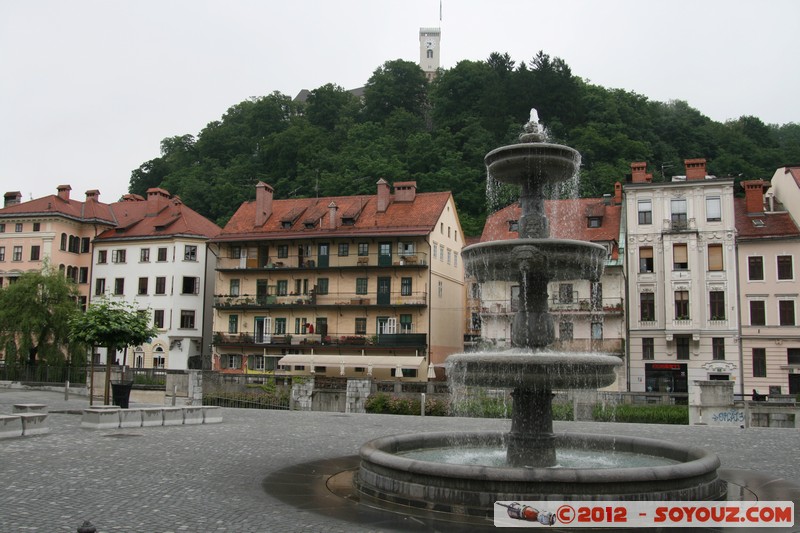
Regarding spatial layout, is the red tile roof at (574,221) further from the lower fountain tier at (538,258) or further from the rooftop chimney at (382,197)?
the lower fountain tier at (538,258)

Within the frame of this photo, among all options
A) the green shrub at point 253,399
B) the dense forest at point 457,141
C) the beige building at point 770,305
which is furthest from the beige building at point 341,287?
the beige building at point 770,305

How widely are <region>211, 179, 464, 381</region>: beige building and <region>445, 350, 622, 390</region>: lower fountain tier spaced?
33318mm

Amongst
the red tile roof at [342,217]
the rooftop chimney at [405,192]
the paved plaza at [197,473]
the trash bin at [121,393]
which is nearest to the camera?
the paved plaza at [197,473]

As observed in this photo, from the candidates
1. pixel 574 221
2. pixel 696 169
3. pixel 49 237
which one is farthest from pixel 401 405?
pixel 49 237

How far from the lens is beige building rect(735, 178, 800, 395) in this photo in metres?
39.4

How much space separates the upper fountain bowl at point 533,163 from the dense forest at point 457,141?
146ft

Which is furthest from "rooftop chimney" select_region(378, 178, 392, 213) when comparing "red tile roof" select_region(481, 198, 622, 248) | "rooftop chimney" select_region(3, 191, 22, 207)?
"rooftop chimney" select_region(3, 191, 22, 207)

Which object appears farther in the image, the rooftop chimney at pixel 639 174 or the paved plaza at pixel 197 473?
the rooftop chimney at pixel 639 174

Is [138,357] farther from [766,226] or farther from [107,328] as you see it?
[766,226]

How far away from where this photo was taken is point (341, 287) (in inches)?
1901

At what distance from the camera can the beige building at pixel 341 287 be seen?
45.9 m

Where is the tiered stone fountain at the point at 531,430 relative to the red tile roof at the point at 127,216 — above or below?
below

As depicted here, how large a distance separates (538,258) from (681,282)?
113 feet

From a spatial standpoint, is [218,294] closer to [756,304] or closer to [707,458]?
[756,304]
